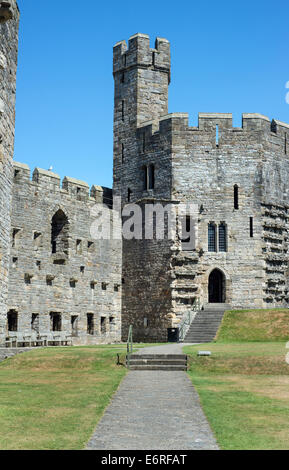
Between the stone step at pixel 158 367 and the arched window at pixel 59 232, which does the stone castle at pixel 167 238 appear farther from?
the stone step at pixel 158 367

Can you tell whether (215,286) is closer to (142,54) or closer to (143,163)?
(143,163)

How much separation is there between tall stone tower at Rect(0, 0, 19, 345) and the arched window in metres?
13.5

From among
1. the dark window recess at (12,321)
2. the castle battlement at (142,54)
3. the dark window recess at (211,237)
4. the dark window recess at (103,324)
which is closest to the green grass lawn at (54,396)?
the dark window recess at (12,321)

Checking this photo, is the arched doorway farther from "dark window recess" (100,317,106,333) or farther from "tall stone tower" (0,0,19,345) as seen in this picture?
"tall stone tower" (0,0,19,345)

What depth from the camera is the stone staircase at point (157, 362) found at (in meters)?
16.2

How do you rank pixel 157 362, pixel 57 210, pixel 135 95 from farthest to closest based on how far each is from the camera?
pixel 135 95
pixel 57 210
pixel 157 362

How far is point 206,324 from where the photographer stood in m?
28.0

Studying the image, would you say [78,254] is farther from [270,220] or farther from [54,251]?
[270,220]

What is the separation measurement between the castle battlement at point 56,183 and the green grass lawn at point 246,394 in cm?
1296

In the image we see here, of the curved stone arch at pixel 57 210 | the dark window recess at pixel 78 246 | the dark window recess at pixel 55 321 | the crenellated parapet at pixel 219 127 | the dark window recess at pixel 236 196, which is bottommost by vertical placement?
the dark window recess at pixel 55 321

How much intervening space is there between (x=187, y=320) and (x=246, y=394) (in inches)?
705

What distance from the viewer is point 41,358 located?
57.2 ft

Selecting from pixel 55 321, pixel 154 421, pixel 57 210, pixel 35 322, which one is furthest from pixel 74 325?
pixel 154 421
